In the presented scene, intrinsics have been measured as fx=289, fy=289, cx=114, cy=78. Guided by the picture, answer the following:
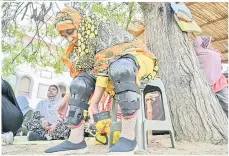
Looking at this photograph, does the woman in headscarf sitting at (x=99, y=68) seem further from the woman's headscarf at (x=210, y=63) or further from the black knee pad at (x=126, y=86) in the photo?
the woman's headscarf at (x=210, y=63)

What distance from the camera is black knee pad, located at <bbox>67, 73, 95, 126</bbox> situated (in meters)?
1.55

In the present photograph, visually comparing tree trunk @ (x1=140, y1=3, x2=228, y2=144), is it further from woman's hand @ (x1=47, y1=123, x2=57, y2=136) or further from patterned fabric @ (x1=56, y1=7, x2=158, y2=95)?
woman's hand @ (x1=47, y1=123, x2=57, y2=136)

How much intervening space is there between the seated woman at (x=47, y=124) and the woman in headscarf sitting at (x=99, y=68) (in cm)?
168

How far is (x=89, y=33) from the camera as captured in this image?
158cm

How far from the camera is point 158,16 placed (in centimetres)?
249

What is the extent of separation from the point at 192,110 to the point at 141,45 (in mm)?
756

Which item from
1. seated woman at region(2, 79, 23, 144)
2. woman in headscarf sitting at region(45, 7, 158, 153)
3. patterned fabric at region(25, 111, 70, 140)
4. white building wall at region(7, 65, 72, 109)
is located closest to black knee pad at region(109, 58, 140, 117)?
woman in headscarf sitting at region(45, 7, 158, 153)

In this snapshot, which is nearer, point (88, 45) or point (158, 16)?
point (88, 45)

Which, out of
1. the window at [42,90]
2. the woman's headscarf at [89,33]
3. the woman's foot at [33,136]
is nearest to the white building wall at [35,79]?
the window at [42,90]

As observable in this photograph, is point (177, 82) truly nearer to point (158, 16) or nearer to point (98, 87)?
point (158, 16)

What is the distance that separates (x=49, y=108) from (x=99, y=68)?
2.70m

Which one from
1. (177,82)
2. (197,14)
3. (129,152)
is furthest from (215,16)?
(129,152)

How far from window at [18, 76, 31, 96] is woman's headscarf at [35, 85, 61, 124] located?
8.42 feet

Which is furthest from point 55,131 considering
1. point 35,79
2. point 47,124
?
point 35,79
